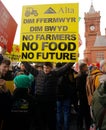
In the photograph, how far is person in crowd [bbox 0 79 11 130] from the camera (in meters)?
4.23

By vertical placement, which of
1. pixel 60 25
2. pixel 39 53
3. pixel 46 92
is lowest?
pixel 46 92

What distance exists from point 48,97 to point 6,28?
1521 mm

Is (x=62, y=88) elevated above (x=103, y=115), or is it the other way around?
(x=62, y=88)

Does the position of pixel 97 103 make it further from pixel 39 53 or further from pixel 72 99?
pixel 72 99

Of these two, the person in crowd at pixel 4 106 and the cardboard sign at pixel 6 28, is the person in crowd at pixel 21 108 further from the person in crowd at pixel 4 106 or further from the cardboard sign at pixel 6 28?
the cardboard sign at pixel 6 28

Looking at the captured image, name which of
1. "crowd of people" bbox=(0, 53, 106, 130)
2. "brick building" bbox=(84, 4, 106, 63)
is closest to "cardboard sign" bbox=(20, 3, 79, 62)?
"crowd of people" bbox=(0, 53, 106, 130)

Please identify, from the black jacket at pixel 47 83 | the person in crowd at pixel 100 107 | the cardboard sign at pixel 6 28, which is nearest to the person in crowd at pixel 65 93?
the black jacket at pixel 47 83

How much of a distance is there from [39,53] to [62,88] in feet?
6.08

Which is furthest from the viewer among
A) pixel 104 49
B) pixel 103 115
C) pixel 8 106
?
pixel 104 49

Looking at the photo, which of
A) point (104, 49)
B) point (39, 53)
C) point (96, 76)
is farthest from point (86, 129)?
point (104, 49)

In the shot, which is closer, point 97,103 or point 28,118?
point 97,103

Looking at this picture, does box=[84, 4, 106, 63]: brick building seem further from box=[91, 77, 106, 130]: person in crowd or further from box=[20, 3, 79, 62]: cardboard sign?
box=[91, 77, 106, 130]: person in crowd

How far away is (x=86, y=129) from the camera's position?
7.36 meters

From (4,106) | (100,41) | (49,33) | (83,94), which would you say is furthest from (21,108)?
(100,41)
